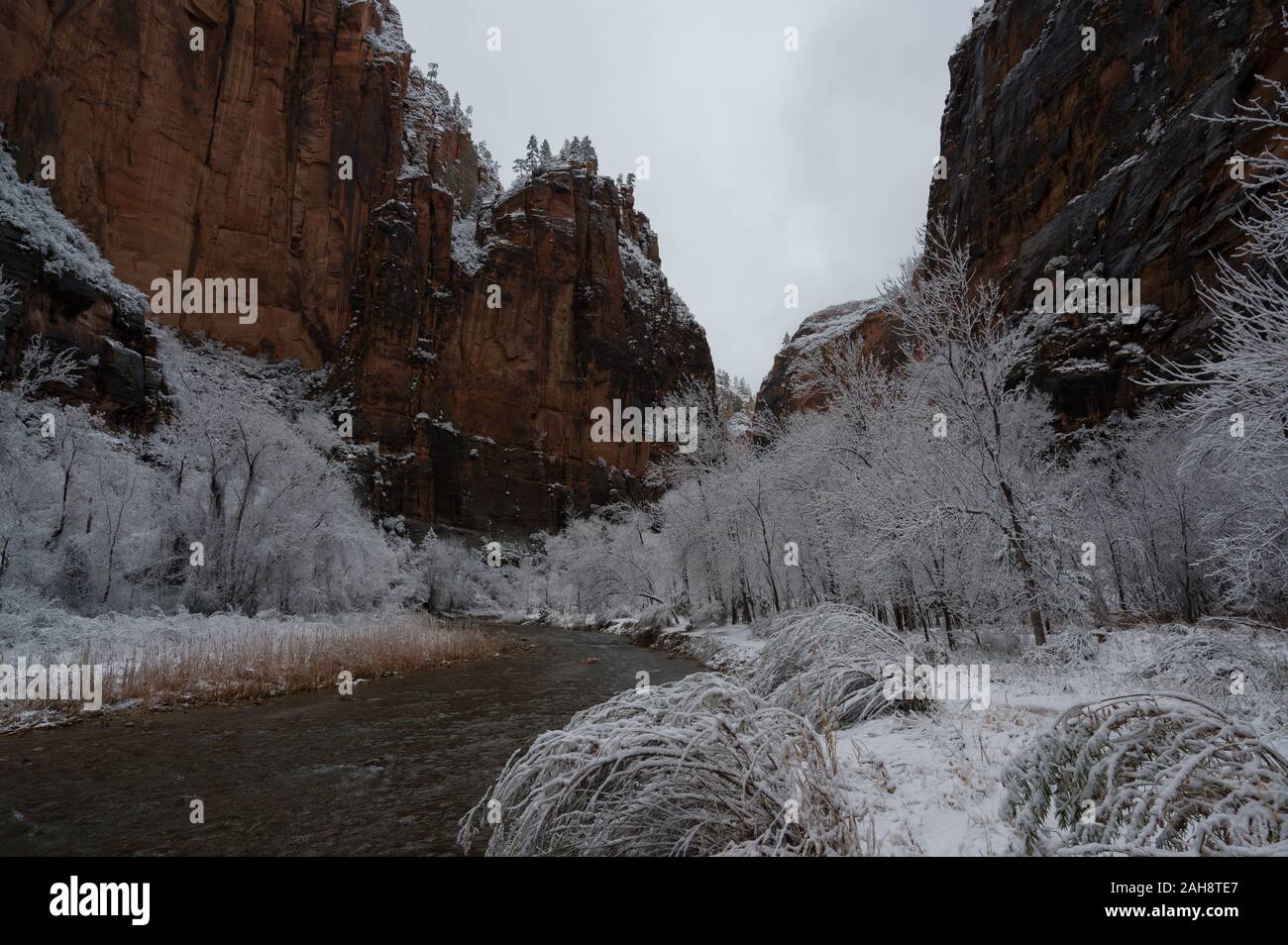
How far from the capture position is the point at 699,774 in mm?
3828

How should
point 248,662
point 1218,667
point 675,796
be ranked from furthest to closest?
1. point 248,662
2. point 1218,667
3. point 675,796

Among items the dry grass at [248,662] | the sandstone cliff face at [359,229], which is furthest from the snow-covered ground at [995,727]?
the sandstone cliff face at [359,229]

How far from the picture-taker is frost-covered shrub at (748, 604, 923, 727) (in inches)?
299

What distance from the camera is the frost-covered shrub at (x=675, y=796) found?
3664mm

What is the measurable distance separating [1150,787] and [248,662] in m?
19.0

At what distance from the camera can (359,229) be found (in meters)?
82.4

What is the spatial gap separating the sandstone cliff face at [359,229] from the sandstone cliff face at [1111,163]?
201ft

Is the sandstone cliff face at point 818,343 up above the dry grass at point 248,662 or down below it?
above

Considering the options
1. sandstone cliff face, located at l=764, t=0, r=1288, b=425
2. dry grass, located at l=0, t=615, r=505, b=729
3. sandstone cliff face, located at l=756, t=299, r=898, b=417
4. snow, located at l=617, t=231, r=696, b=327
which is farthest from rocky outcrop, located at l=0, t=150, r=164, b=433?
snow, located at l=617, t=231, r=696, b=327

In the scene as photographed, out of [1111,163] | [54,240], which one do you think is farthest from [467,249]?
[1111,163]

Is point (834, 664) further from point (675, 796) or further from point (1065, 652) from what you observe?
point (1065, 652)

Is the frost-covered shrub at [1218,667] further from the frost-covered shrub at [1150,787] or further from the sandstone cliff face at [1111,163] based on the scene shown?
the sandstone cliff face at [1111,163]

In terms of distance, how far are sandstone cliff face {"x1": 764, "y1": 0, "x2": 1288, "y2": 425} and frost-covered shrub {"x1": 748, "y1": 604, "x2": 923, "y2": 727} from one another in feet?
62.3

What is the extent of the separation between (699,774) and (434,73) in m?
148
